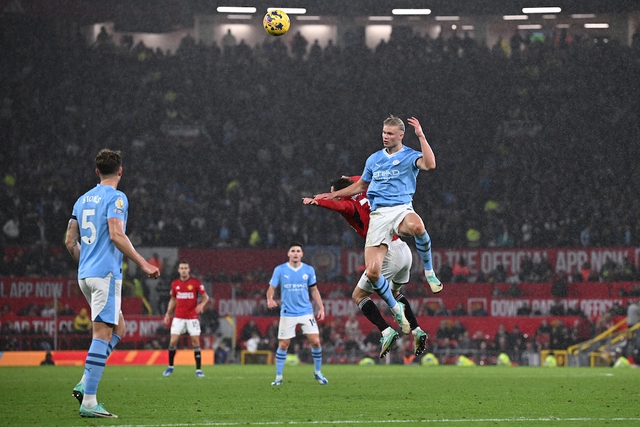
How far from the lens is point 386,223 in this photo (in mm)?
9961

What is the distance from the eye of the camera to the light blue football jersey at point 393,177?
995 centimetres

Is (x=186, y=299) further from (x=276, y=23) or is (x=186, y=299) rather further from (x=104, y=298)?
(x=104, y=298)

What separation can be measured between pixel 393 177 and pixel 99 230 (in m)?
3.38

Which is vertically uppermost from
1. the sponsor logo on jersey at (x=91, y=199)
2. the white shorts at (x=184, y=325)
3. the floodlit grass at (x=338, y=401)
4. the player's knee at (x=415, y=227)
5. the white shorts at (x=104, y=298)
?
the sponsor logo on jersey at (x=91, y=199)

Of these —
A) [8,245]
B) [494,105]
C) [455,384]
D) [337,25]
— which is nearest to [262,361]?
[8,245]

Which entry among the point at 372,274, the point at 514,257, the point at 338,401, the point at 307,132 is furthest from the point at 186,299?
the point at 307,132

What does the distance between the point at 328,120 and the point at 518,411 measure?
26736 millimetres

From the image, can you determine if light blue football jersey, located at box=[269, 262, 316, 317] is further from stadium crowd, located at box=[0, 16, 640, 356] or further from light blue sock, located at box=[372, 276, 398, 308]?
stadium crowd, located at box=[0, 16, 640, 356]

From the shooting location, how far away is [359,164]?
3419 cm

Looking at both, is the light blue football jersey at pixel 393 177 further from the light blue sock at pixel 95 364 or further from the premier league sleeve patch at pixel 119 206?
the light blue sock at pixel 95 364

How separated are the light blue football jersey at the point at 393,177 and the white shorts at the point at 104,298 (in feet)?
10.7

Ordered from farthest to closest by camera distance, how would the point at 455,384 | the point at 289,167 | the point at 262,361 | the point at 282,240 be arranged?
1. the point at 289,167
2. the point at 282,240
3. the point at 262,361
4. the point at 455,384

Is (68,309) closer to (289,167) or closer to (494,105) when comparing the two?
(289,167)

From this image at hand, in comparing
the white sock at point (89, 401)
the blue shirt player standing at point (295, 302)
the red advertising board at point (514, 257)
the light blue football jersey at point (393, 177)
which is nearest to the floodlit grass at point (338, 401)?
the white sock at point (89, 401)
